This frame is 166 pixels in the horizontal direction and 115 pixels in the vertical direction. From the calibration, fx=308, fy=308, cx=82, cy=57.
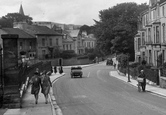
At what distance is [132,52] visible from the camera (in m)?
71.4

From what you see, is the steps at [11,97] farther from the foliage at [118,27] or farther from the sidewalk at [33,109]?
the foliage at [118,27]

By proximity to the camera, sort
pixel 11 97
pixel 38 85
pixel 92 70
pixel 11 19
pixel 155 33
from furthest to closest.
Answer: pixel 11 19 < pixel 92 70 < pixel 155 33 < pixel 38 85 < pixel 11 97

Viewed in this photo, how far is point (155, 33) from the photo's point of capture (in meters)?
44.0

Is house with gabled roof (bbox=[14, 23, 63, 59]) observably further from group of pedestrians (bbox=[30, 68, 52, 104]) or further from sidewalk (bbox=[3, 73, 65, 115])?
group of pedestrians (bbox=[30, 68, 52, 104])

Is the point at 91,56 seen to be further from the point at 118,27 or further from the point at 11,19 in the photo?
the point at 11,19

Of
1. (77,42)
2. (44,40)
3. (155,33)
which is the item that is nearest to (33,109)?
(155,33)

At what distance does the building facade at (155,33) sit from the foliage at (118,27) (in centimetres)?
1341

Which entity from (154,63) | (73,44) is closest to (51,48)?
(73,44)

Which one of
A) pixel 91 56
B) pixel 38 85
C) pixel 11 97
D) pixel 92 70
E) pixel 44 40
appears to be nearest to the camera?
pixel 11 97

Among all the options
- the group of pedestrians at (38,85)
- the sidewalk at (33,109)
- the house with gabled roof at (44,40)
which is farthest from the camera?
the house with gabled roof at (44,40)

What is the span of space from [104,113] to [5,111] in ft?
16.3

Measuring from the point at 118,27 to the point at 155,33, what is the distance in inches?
892

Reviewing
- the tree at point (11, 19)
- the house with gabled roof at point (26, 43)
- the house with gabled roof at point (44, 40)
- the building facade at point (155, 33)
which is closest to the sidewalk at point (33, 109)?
the building facade at point (155, 33)

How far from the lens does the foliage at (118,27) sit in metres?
66.7
